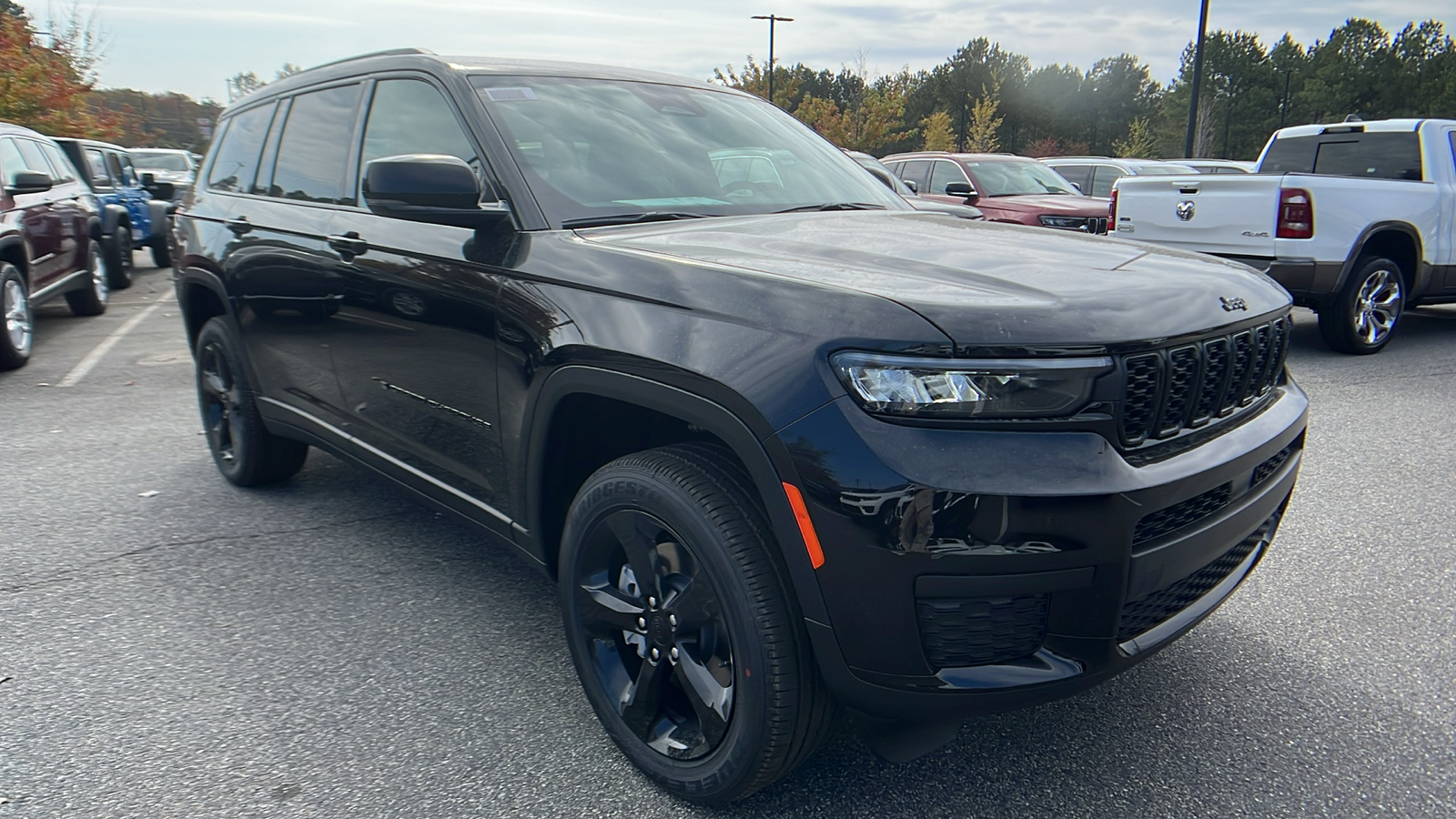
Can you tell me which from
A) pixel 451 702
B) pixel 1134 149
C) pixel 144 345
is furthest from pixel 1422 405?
pixel 1134 149

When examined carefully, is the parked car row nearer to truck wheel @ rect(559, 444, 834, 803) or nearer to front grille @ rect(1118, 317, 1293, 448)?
truck wheel @ rect(559, 444, 834, 803)

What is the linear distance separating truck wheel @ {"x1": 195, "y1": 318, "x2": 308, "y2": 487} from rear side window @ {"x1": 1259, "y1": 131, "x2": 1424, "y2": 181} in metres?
8.10

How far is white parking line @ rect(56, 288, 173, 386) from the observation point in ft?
23.4

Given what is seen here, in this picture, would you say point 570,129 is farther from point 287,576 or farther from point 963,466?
point 287,576

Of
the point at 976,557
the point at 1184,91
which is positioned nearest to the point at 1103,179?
the point at 976,557

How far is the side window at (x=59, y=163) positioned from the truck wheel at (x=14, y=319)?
2.18m

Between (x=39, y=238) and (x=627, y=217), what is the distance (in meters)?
7.72

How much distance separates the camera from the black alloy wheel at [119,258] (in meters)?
11.6

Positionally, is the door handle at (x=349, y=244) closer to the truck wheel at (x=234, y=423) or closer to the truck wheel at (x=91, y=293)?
the truck wheel at (x=234, y=423)

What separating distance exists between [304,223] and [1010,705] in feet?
9.47

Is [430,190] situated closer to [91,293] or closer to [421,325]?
[421,325]

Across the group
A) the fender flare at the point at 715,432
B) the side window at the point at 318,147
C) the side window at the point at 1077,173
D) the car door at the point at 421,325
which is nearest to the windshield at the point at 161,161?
the side window at the point at 1077,173

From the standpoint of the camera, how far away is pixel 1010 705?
1.84 metres

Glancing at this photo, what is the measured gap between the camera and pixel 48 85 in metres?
18.6
